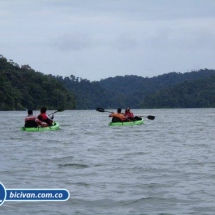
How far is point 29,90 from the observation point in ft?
440

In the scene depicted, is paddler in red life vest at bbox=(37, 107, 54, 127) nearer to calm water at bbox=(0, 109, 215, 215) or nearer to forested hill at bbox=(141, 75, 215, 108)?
calm water at bbox=(0, 109, 215, 215)

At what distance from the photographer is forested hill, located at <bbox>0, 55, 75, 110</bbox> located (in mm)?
122900

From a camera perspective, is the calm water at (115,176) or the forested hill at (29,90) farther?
the forested hill at (29,90)

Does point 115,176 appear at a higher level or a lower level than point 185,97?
lower

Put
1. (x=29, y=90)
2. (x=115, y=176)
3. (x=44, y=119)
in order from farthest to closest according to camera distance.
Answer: (x=29, y=90) < (x=44, y=119) < (x=115, y=176)

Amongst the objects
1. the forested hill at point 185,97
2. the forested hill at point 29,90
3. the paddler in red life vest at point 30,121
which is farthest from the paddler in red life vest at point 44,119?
the forested hill at point 185,97

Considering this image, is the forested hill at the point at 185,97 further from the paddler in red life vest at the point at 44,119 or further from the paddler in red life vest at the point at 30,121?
the paddler in red life vest at the point at 30,121

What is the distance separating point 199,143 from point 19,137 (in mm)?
8979

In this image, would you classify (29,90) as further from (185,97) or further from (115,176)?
(115,176)

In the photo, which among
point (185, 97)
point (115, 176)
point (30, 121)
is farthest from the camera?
point (185, 97)

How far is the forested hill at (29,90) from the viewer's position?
123 m

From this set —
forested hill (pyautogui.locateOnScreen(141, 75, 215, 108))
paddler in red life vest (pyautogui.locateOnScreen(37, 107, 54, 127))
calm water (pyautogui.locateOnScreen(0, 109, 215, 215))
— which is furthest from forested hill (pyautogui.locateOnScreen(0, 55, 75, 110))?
calm water (pyautogui.locateOnScreen(0, 109, 215, 215))

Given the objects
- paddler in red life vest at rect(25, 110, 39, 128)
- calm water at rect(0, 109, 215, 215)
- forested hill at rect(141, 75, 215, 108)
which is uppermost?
forested hill at rect(141, 75, 215, 108)

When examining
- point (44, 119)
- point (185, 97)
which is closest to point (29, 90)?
point (185, 97)
